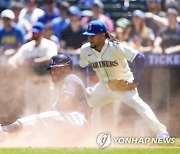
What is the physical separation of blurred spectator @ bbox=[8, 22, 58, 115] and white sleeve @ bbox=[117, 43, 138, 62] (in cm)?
299

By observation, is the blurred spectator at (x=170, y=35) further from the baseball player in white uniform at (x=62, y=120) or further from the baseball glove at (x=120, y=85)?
the baseball player in white uniform at (x=62, y=120)

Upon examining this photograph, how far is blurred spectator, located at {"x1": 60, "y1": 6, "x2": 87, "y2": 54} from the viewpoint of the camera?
53.5 feet

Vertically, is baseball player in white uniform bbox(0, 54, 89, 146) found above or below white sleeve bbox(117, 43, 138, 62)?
below

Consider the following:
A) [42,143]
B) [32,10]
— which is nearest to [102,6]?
[32,10]

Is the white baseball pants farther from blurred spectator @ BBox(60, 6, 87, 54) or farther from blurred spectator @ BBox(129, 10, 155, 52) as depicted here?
blurred spectator @ BBox(60, 6, 87, 54)

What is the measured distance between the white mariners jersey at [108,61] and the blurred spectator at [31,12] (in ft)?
15.5

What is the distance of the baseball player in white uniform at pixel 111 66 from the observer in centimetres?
1228

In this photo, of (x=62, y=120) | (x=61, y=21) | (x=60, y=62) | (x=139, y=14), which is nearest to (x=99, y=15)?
(x=61, y=21)

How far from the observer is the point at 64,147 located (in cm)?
1026

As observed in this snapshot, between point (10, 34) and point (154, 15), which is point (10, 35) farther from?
point (154, 15)

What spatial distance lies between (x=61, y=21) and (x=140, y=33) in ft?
6.15

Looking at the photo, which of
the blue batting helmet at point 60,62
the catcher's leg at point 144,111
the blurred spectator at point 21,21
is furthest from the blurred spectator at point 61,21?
the blue batting helmet at point 60,62

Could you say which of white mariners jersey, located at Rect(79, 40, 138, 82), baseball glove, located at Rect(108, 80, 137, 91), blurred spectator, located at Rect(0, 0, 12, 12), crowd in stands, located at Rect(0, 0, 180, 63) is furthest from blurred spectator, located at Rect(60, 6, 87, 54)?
baseball glove, located at Rect(108, 80, 137, 91)

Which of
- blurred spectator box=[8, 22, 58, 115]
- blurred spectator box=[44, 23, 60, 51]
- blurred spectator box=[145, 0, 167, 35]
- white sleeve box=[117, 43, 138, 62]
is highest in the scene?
white sleeve box=[117, 43, 138, 62]
